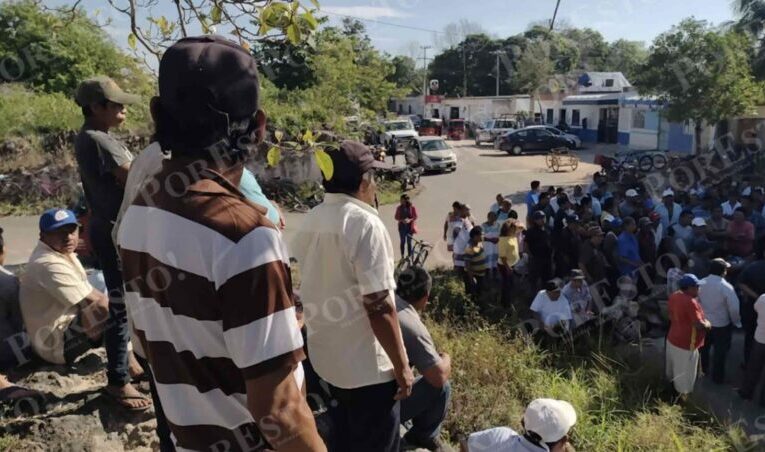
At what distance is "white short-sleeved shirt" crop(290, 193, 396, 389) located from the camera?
244 cm

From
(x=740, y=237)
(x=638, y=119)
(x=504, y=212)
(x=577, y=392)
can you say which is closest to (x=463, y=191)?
(x=504, y=212)

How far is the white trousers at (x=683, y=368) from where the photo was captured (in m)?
5.82

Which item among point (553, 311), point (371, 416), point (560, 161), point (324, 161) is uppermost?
point (324, 161)

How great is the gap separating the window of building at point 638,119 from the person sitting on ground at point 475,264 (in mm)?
24885

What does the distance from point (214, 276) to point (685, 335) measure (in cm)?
575

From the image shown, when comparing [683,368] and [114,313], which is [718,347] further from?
[114,313]

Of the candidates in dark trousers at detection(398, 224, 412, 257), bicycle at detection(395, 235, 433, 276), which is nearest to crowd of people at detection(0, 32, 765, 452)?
bicycle at detection(395, 235, 433, 276)

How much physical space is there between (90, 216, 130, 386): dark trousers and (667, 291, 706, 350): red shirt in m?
5.01

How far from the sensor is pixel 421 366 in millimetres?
3078

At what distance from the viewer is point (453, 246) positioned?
9.02 metres

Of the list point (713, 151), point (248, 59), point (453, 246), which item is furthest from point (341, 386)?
point (713, 151)

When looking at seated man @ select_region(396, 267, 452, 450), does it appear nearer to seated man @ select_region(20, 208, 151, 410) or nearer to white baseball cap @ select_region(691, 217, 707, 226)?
seated man @ select_region(20, 208, 151, 410)

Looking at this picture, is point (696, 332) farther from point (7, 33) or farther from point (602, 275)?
point (7, 33)

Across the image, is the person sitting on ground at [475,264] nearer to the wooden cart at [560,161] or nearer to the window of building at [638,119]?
the wooden cart at [560,161]
